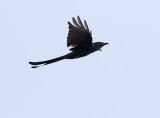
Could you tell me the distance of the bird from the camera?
1272 cm

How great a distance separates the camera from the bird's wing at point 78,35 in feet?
41.4

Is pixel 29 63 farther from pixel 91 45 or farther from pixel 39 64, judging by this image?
pixel 91 45

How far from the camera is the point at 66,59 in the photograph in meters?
13.7

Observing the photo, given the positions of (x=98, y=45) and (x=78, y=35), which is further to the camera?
(x=98, y=45)

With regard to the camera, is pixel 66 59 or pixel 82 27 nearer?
pixel 82 27

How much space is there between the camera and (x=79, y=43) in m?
13.4

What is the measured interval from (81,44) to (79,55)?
33cm

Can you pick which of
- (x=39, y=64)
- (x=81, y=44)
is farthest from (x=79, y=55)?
(x=39, y=64)

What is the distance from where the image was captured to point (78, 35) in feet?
42.5

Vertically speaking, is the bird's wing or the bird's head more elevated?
the bird's wing

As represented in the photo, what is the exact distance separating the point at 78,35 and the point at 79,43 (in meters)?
0.47

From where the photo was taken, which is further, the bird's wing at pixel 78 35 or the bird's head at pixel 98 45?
the bird's head at pixel 98 45

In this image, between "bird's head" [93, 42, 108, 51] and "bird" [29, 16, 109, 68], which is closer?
"bird" [29, 16, 109, 68]

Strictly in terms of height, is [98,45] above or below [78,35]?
below
